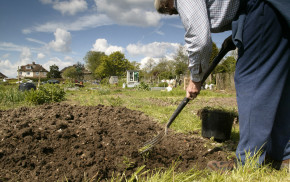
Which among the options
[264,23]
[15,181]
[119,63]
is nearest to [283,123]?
[264,23]

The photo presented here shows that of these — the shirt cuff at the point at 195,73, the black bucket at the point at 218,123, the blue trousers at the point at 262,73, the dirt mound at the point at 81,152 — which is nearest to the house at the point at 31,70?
the dirt mound at the point at 81,152

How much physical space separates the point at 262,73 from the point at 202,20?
0.64 meters

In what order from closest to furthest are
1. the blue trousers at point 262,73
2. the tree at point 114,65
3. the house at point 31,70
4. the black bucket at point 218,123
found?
Result: the blue trousers at point 262,73 < the black bucket at point 218,123 < the tree at point 114,65 < the house at point 31,70

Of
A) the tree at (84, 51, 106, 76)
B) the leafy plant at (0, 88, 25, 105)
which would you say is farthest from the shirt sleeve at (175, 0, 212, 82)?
the tree at (84, 51, 106, 76)

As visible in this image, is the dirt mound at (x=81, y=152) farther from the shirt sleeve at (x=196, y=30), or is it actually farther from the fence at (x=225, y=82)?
the fence at (x=225, y=82)

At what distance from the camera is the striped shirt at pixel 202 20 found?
5.17 ft

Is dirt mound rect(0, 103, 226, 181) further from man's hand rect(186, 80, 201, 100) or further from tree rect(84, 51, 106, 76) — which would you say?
tree rect(84, 51, 106, 76)

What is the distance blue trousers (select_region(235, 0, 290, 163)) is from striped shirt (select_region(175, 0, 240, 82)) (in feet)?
0.56

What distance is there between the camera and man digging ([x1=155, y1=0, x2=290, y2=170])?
151cm

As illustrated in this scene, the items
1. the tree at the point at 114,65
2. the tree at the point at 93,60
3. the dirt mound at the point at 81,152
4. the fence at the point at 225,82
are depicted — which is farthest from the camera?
the tree at the point at 93,60

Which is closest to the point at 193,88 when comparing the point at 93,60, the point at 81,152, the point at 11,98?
the point at 81,152

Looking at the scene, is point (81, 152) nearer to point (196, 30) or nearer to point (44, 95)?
point (196, 30)

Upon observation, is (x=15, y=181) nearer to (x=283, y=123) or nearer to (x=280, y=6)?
(x=283, y=123)

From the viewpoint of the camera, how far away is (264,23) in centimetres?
150
